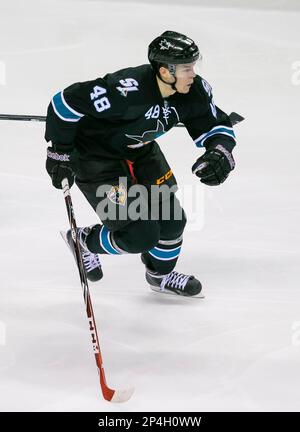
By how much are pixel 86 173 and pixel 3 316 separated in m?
0.59

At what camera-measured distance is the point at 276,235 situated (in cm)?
393

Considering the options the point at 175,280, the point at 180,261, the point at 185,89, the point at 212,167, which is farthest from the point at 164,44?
the point at 180,261

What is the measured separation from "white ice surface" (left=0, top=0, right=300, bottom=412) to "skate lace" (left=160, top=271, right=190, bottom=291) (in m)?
0.06

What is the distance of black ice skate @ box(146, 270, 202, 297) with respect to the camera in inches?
132

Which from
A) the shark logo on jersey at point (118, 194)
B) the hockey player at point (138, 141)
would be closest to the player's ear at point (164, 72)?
the hockey player at point (138, 141)

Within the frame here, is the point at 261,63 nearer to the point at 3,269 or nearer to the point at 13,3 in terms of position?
the point at 13,3

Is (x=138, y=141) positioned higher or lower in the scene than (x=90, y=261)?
higher

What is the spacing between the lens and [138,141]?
313 cm

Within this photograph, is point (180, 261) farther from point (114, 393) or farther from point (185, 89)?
point (114, 393)

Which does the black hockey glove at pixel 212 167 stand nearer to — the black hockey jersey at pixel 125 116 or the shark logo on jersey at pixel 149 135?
the black hockey jersey at pixel 125 116

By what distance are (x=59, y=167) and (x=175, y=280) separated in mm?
662

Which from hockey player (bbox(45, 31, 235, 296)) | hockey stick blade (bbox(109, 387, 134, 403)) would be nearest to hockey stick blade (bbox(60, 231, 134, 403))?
hockey stick blade (bbox(109, 387, 134, 403))

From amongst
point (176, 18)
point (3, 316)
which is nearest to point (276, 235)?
point (3, 316)

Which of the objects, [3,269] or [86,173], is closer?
[86,173]
